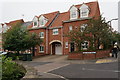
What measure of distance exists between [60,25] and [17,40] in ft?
32.1

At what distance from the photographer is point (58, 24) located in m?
28.1

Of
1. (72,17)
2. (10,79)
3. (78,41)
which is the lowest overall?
(10,79)

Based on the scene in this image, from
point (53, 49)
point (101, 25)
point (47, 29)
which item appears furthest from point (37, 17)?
point (101, 25)

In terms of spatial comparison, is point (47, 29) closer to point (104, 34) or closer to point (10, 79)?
point (104, 34)

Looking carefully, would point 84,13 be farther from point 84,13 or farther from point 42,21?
point 42,21

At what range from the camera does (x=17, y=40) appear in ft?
68.8

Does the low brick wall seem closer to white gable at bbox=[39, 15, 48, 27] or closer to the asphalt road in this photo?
the asphalt road

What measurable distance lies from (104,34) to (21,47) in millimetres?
12776

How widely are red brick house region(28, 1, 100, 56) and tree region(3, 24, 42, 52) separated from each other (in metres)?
6.24

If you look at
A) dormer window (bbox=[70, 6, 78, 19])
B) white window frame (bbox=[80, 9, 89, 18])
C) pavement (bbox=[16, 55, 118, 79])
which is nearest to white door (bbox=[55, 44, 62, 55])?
dormer window (bbox=[70, 6, 78, 19])

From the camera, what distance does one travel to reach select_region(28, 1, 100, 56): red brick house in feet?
81.8

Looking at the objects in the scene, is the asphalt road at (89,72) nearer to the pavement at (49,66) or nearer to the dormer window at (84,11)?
the pavement at (49,66)

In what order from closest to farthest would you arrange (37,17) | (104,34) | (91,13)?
(104,34), (91,13), (37,17)

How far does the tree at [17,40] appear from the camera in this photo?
829 inches
